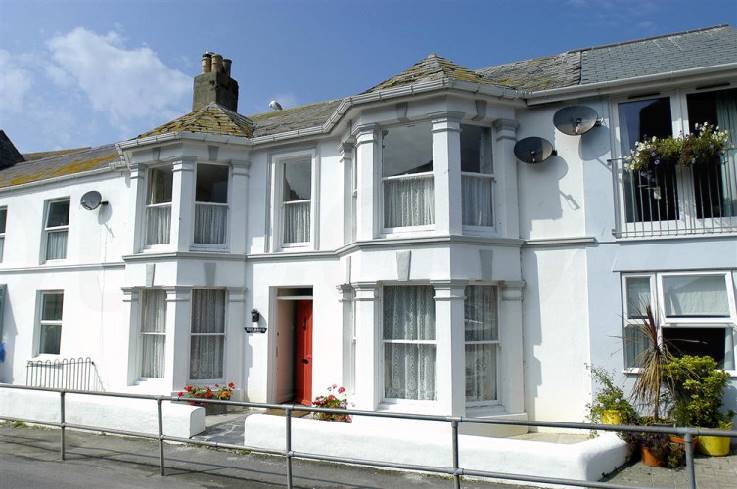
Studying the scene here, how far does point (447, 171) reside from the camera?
859 centimetres

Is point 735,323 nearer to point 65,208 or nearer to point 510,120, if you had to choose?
point 510,120

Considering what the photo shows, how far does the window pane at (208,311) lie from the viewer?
36.3 ft

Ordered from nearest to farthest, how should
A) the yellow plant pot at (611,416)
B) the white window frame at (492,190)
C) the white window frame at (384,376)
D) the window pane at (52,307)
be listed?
the yellow plant pot at (611,416) < the white window frame at (384,376) < the white window frame at (492,190) < the window pane at (52,307)

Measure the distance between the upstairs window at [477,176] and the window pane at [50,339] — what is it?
10766 mm

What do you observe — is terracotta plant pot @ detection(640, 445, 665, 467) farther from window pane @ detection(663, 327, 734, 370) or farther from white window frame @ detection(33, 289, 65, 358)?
white window frame @ detection(33, 289, 65, 358)

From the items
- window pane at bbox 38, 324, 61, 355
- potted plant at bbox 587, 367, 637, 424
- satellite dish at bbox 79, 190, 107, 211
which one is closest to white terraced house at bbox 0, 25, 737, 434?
potted plant at bbox 587, 367, 637, 424

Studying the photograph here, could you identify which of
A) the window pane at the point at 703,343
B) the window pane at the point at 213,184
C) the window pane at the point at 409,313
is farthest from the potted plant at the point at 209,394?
the window pane at the point at 703,343

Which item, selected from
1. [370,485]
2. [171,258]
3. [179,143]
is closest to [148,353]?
[171,258]

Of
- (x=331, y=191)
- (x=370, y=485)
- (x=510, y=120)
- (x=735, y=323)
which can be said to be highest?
(x=510, y=120)

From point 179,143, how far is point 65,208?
520cm

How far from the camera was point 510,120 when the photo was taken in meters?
9.11

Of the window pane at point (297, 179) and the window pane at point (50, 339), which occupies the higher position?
the window pane at point (297, 179)

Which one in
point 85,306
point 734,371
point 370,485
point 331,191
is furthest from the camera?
point 85,306

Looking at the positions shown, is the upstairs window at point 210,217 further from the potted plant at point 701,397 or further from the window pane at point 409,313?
the potted plant at point 701,397
